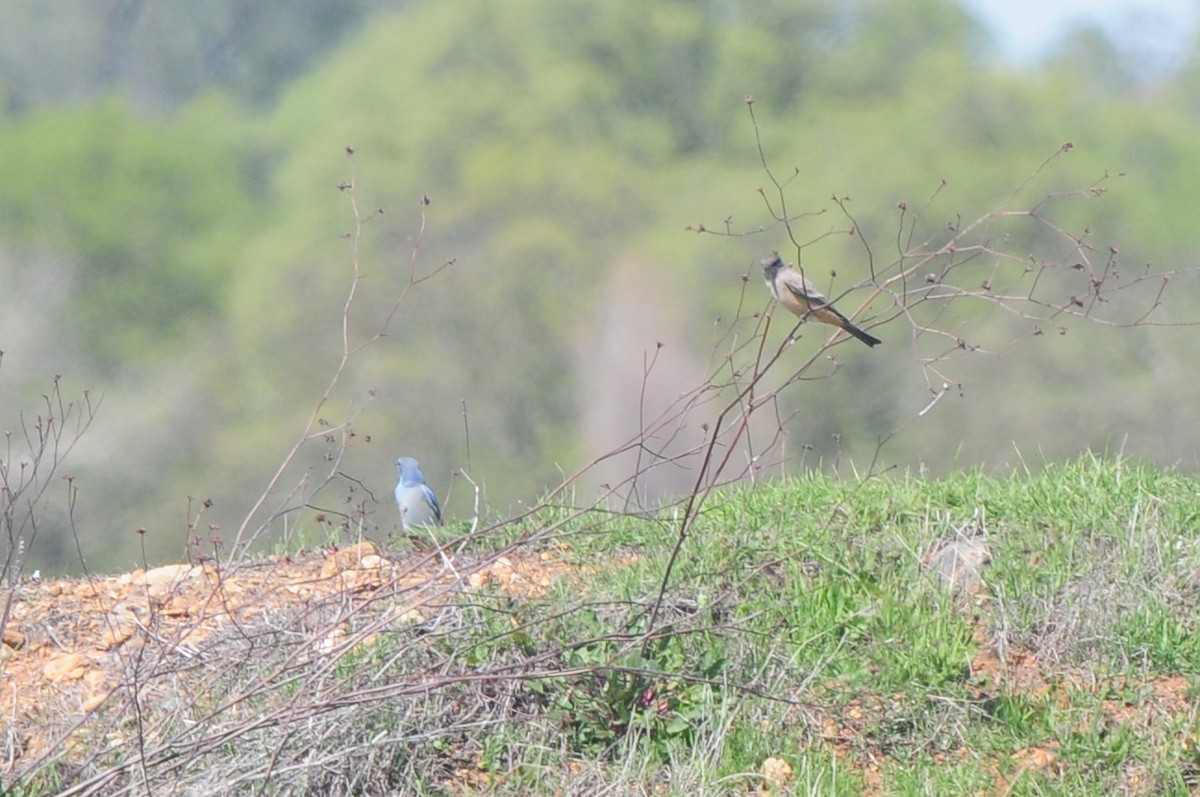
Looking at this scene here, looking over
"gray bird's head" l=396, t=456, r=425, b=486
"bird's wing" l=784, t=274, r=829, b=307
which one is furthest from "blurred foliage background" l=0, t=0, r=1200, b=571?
"bird's wing" l=784, t=274, r=829, b=307

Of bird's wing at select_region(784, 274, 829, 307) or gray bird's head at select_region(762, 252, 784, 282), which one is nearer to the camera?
bird's wing at select_region(784, 274, 829, 307)

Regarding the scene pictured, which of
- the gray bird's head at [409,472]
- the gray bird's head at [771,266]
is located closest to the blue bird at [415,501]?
the gray bird's head at [409,472]

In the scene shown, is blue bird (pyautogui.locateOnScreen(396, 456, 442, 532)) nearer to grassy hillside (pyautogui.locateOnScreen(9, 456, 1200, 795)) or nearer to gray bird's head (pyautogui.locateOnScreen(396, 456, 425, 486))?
gray bird's head (pyautogui.locateOnScreen(396, 456, 425, 486))

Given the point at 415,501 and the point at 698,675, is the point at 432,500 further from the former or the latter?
the point at 698,675

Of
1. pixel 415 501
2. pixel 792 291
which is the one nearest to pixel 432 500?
pixel 415 501

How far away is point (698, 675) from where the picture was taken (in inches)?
185

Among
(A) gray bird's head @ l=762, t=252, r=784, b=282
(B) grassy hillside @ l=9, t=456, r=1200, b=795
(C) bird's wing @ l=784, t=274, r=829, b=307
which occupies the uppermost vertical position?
(A) gray bird's head @ l=762, t=252, r=784, b=282

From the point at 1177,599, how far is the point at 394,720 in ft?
8.17

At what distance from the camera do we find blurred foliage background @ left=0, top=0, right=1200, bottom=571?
19.5 meters

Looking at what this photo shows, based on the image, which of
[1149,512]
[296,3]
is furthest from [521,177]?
[1149,512]

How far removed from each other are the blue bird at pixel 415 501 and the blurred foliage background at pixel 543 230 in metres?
9.39

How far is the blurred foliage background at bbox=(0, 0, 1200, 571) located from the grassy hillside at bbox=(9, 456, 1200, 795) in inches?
445

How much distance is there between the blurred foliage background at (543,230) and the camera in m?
19.5

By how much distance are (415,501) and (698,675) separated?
256 cm
